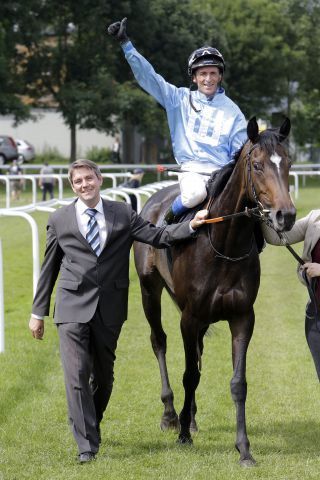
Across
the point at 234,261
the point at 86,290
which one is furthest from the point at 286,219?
the point at 86,290

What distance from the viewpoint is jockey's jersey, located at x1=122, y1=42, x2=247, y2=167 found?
21.0 ft

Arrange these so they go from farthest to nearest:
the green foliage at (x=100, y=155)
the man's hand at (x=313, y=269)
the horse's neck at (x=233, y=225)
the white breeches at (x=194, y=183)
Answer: the green foliage at (x=100, y=155), the white breeches at (x=194, y=183), the horse's neck at (x=233, y=225), the man's hand at (x=313, y=269)

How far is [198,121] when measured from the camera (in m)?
6.43

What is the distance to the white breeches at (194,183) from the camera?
626 cm

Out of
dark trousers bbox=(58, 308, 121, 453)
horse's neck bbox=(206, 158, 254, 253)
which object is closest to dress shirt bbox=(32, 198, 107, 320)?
dark trousers bbox=(58, 308, 121, 453)

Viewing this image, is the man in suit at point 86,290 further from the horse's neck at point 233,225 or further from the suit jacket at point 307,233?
the suit jacket at point 307,233

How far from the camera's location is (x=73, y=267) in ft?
18.7

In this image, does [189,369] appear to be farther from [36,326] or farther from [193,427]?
[36,326]

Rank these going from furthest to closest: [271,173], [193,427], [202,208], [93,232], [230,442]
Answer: [193,427] → [202,208] → [230,442] → [93,232] → [271,173]

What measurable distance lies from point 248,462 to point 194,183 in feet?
5.81

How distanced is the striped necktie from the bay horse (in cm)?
69

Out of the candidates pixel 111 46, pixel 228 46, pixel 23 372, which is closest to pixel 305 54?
pixel 228 46

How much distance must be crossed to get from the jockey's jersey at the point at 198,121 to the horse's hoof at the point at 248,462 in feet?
6.26

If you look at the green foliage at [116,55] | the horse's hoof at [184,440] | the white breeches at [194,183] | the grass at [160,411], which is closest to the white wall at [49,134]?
the green foliage at [116,55]
